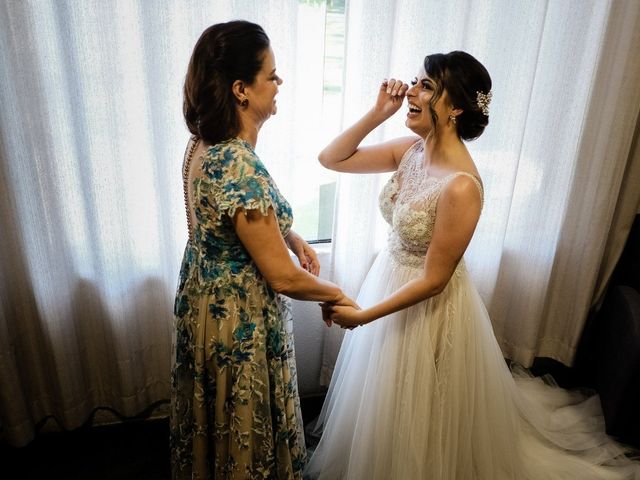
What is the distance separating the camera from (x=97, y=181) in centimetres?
159

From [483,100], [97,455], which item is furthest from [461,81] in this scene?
[97,455]

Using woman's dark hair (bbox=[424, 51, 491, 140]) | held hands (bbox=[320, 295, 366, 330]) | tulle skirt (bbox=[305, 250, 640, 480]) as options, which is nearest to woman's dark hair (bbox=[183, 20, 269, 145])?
woman's dark hair (bbox=[424, 51, 491, 140])

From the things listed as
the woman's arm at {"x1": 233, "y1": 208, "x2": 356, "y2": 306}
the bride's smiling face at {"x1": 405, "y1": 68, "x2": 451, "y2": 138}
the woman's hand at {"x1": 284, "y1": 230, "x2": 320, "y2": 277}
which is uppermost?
the bride's smiling face at {"x1": 405, "y1": 68, "x2": 451, "y2": 138}

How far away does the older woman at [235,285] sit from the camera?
3.76ft

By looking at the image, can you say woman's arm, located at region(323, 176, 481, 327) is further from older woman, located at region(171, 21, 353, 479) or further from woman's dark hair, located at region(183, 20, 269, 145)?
woman's dark hair, located at region(183, 20, 269, 145)

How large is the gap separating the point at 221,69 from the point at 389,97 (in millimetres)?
612

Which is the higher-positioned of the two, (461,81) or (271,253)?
(461,81)

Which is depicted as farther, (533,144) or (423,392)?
(533,144)

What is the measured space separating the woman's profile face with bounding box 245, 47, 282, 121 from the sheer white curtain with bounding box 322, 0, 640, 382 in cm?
49

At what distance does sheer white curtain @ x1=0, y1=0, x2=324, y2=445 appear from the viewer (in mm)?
1440

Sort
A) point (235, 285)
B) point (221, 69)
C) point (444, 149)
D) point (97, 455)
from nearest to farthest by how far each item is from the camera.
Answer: point (221, 69) < point (235, 285) < point (444, 149) < point (97, 455)

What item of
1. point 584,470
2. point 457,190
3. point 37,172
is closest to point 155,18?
point 37,172

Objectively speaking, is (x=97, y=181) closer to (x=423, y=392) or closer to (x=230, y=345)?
(x=230, y=345)

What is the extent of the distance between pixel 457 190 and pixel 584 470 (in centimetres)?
119
